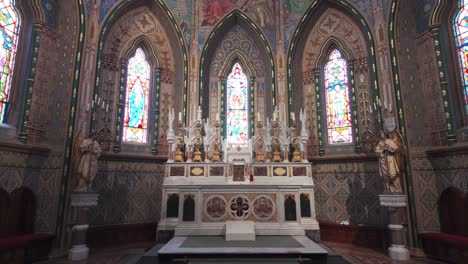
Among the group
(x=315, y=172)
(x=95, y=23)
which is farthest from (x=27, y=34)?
(x=315, y=172)

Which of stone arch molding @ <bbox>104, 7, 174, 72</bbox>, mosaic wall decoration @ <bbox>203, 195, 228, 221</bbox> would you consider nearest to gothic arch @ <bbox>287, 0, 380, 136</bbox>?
mosaic wall decoration @ <bbox>203, 195, 228, 221</bbox>

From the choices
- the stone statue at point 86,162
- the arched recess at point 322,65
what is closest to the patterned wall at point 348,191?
the arched recess at point 322,65

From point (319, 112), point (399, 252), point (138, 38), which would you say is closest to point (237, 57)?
point (138, 38)

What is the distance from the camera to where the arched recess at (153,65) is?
12016mm

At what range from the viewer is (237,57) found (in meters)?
14.8

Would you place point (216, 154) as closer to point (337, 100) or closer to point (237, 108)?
point (237, 108)

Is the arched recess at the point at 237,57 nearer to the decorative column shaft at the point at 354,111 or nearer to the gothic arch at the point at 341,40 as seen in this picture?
the gothic arch at the point at 341,40

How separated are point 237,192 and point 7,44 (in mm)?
9360

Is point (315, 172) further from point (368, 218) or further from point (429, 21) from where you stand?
point (429, 21)

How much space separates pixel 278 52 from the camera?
13945 millimetres

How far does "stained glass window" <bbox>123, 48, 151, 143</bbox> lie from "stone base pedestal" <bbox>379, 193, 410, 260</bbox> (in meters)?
9.81

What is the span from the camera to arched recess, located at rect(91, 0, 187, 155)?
12016 mm

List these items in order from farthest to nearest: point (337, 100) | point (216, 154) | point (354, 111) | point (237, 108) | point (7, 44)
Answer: point (237, 108) < point (337, 100) < point (354, 111) < point (216, 154) < point (7, 44)

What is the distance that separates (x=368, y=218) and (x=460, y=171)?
11.3 feet
